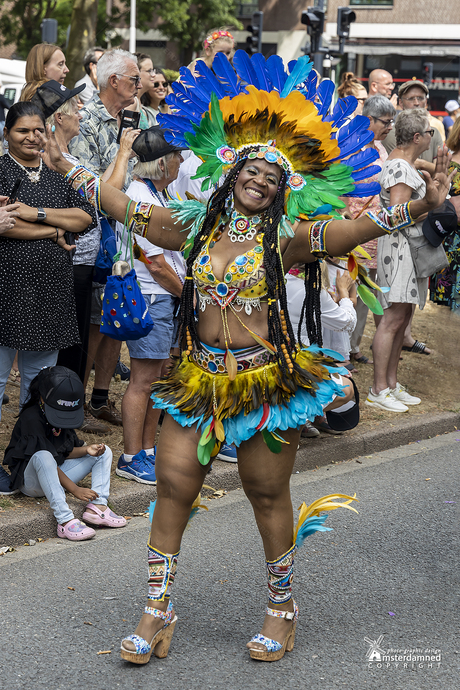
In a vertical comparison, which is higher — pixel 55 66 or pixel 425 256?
pixel 55 66

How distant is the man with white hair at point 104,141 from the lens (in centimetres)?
578

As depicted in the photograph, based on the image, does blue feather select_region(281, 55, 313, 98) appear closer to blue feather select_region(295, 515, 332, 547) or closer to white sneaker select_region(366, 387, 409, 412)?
blue feather select_region(295, 515, 332, 547)

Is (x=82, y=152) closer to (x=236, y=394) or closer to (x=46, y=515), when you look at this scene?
(x=46, y=515)

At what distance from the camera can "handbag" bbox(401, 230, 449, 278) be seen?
695 centimetres

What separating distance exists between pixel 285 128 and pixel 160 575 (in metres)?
1.77

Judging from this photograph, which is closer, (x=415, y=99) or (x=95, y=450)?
(x=95, y=450)

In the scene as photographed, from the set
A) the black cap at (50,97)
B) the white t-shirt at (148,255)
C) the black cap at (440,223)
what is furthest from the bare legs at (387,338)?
the black cap at (50,97)

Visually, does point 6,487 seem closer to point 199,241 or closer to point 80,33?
point 199,241

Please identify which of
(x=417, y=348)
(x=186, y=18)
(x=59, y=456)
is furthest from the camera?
(x=186, y=18)

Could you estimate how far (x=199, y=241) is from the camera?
10.8 feet

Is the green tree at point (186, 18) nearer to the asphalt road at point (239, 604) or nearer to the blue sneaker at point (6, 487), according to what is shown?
the blue sneaker at point (6, 487)

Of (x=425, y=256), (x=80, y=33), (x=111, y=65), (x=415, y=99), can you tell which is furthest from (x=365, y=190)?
(x=80, y=33)

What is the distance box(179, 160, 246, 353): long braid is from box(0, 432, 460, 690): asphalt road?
47.8 inches

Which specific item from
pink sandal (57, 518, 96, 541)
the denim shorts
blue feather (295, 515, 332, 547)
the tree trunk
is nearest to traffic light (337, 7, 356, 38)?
the tree trunk
